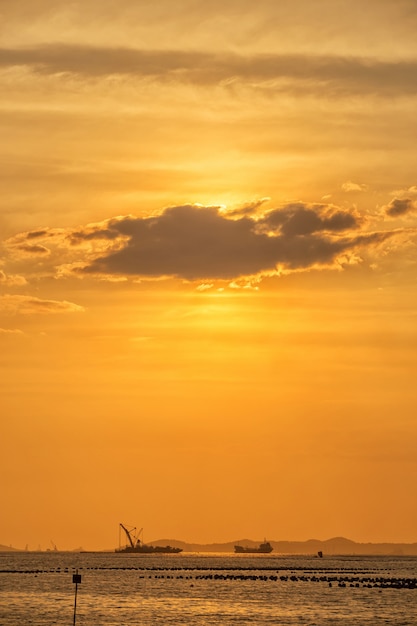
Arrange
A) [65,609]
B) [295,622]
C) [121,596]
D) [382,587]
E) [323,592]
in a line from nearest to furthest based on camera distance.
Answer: [295,622]
[65,609]
[121,596]
[323,592]
[382,587]

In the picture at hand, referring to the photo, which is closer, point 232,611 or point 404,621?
point 404,621

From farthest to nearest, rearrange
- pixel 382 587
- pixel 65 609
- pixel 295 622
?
pixel 382 587 → pixel 65 609 → pixel 295 622

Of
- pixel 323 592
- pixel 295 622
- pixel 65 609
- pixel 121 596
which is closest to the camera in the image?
pixel 295 622

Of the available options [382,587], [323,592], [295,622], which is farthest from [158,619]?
[382,587]

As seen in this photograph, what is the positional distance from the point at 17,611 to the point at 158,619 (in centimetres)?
1719

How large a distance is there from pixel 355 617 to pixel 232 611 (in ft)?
51.3

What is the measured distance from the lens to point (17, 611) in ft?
407

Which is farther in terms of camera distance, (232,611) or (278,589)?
(278,589)

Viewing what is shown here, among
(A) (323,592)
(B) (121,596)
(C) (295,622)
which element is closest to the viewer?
(C) (295,622)

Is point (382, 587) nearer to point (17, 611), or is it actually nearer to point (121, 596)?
point (121, 596)

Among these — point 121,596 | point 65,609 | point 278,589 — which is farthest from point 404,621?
point 278,589

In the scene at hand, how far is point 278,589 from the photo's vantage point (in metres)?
189

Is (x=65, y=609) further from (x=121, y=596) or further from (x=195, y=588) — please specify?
(x=195, y=588)

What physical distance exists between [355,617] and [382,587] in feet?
243
